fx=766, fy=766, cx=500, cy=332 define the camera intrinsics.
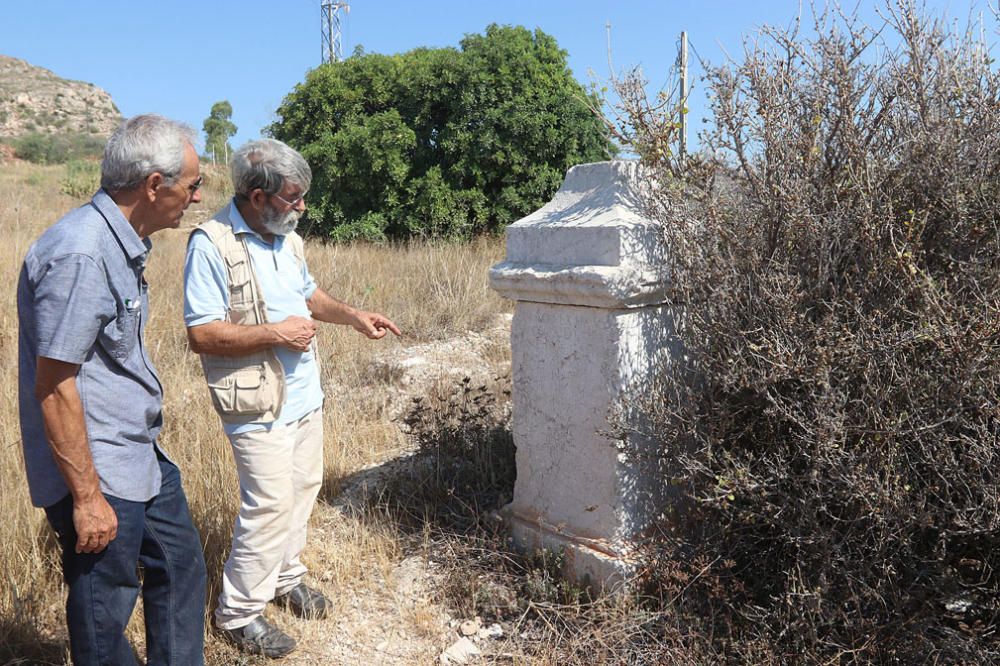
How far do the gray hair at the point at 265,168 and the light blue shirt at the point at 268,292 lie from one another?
117 mm

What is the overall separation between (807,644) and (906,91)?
6.05 feet

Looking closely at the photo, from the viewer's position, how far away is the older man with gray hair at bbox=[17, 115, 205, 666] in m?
1.89

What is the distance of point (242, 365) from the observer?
2.65 metres

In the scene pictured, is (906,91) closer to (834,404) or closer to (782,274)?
(782,274)

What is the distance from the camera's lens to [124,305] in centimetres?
208

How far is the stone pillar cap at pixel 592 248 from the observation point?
267 centimetres

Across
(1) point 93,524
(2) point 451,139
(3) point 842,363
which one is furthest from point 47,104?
(3) point 842,363

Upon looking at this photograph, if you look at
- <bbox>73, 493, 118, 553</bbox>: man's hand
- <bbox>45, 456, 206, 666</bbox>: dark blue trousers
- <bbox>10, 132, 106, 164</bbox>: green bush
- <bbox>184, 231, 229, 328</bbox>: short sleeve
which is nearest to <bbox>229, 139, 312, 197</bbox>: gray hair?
<bbox>184, 231, 229, 328</bbox>: short sleeve

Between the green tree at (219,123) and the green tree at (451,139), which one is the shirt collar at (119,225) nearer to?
the green tree at (451,139)

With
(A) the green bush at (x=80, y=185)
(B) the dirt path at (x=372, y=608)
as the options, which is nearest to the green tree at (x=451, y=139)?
(B) the dirt path at (x=372, y=608)

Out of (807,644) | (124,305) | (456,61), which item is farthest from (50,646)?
(456,61)

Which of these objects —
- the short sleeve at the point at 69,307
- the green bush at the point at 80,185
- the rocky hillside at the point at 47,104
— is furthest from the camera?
the rocky hillside at the point at 47,104

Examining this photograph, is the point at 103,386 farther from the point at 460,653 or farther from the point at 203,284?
the point at 460,653

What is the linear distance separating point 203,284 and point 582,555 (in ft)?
5.58
